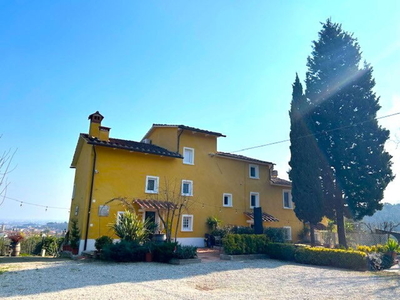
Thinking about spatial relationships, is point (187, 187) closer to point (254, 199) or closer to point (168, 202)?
point (168, 202)

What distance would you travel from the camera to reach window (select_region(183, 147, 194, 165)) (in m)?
23.7

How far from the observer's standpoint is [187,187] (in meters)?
23.3

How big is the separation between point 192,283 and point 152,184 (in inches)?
502

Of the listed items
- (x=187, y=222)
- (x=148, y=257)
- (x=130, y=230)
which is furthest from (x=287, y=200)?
(x=148, y=257)

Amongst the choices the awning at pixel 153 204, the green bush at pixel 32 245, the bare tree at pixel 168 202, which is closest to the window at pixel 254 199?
the bare tree at pixel 168 202

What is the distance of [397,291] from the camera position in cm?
877

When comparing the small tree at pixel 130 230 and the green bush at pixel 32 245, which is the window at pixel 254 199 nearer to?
the small tree at pixel 130 230

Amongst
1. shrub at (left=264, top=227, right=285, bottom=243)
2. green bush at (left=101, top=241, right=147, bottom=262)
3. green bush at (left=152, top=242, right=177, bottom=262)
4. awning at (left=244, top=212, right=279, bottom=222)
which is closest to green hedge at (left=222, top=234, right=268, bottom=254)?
shrub at (left=264, top=227, right=285, bottom=243)

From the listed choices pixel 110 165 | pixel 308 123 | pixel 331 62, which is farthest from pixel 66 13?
pixel 331 62

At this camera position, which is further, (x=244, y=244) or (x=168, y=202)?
(x=168, y=202)

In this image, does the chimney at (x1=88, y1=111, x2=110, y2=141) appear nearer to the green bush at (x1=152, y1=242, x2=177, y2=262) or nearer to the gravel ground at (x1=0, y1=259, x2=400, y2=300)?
the green bush at (x1=152, y1=242, x2=177, y2=262)

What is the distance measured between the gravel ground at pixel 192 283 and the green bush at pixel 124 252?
1071 mm

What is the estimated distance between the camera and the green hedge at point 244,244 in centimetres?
1606

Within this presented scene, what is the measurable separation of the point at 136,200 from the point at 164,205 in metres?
1.96
